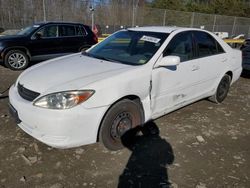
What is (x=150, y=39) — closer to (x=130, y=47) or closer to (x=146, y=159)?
(x=130, y=47)

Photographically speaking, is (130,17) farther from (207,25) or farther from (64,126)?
(64,126)

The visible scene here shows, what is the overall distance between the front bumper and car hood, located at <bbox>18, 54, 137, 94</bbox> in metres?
0.26

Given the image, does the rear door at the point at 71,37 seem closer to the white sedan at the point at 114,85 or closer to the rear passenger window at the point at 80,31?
the rear passenger window at the point at 80,31

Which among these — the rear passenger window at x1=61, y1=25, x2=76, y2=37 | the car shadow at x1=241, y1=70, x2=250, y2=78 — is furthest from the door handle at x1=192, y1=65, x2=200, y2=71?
the rear passenger window at x1=61, y1=25, x2=76, y2=37

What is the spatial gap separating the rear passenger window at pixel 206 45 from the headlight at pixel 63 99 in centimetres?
241

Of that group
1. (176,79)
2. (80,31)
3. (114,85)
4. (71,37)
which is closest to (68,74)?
(114,85)

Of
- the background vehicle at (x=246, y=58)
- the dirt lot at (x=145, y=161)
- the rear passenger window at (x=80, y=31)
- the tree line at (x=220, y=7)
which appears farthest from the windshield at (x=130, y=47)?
the tree line at (x=220, y=7)

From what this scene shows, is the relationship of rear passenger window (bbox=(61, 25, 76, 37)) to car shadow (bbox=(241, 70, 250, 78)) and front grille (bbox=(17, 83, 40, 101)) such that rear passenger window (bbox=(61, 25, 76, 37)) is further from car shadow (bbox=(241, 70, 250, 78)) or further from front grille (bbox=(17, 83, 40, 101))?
car shadow (bbox=(241, 70, 250, 78))

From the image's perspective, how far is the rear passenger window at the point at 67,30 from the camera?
8.47 m

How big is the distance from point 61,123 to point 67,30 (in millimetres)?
6636

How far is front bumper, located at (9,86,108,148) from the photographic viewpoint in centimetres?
262

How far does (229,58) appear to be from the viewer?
4.96 meters

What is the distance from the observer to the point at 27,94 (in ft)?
9.62

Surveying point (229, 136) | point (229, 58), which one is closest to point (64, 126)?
point (229, 136)
